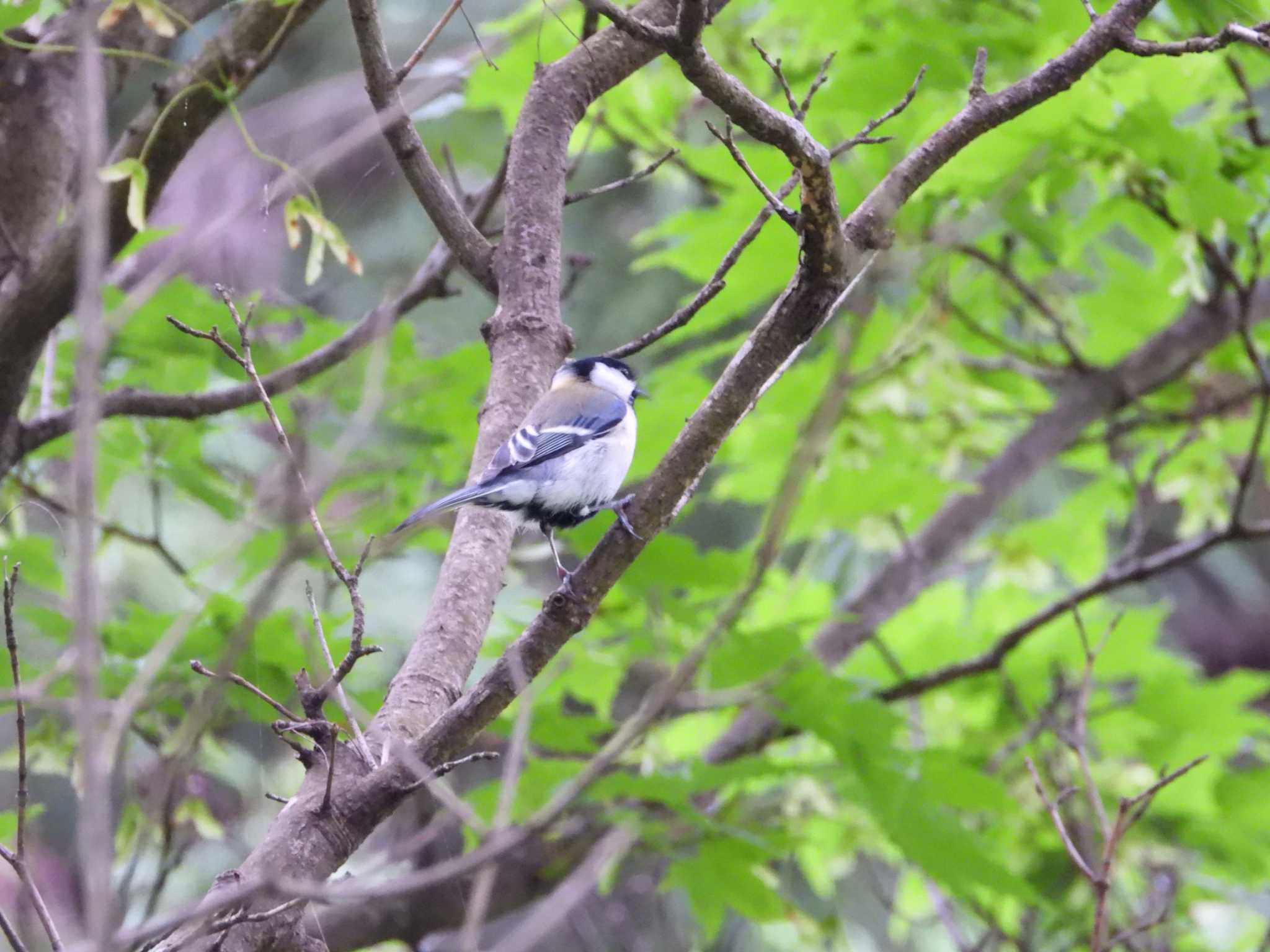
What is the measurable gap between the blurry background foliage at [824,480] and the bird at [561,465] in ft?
0.44

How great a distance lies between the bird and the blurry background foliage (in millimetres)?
135

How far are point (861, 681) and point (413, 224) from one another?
14.7 ft

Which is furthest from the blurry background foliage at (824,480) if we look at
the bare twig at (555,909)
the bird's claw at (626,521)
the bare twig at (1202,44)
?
the bare twig at (555,909)

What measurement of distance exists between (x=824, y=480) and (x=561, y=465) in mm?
741

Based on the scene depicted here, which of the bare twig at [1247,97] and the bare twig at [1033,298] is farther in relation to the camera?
the bare twig at [1033,298]

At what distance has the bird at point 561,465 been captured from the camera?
1943mm

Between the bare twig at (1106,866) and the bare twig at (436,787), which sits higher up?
the bare twig at (436,787)

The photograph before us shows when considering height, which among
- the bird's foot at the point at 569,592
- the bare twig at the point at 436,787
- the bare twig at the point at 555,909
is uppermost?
the bird's foot at the point at 569,592

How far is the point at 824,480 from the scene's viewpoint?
2797 millimetres

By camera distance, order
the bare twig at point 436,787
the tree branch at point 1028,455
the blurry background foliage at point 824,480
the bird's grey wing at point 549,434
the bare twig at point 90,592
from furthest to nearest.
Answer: the tree branch at point 1028,455 < the blurry background foliage at point 824,480 < the bird's grey wing at point 549,434 < the bare twig at point 436,787 < the bare twig at point 90,592

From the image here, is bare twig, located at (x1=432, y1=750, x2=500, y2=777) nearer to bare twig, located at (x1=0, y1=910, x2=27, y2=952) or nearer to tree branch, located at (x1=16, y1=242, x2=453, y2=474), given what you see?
bare twig, located at (x1=0, y1=910, x2=27, y2=952)

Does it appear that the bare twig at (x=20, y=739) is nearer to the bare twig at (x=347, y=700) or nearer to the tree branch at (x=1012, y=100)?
the bare twig at (x=347, y=700)

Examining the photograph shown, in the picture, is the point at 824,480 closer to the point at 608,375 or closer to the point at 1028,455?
the point at 608,375

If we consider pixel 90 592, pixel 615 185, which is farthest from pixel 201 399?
pixel 90 592
